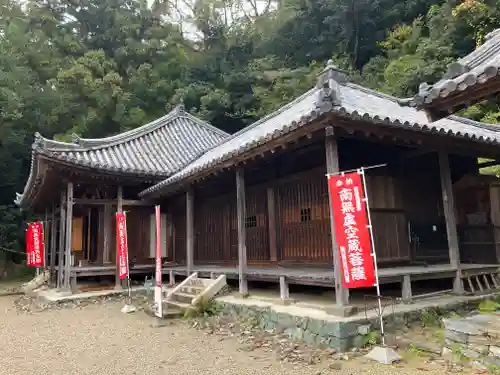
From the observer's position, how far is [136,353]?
6.72 m

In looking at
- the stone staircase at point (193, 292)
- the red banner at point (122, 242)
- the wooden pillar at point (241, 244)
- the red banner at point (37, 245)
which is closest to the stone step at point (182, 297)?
the stone staircase at point (193, 292)

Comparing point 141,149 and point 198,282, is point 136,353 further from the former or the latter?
point 141,149

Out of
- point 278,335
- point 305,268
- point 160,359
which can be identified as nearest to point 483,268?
point 305,268

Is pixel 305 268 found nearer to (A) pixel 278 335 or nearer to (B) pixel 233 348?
(A) pixel 278 335

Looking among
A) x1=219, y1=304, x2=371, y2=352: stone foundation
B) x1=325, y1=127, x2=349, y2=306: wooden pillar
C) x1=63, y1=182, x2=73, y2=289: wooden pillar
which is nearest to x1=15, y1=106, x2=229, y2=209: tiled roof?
x1=63, y1=182, x2=73, y2=289: wooden pillar

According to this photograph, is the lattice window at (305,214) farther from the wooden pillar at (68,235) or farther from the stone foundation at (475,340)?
the wooden pillar at (68,235)

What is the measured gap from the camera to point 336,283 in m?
6.60

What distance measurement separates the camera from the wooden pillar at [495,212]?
384 inches

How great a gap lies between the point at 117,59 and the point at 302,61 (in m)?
13.4

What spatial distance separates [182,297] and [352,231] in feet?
17.9

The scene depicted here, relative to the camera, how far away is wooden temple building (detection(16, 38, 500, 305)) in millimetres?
7418

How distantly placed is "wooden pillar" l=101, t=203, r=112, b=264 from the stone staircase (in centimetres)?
425

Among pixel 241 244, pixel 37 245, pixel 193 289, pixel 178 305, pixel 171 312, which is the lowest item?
pixel 171 312

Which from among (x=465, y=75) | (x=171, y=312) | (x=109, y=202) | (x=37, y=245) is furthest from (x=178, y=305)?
(x=37, y=245)
